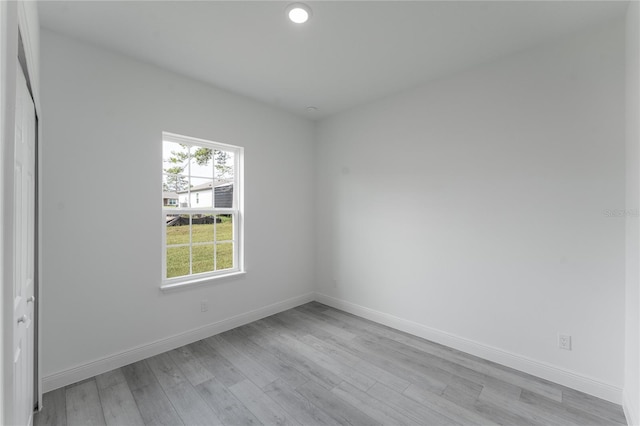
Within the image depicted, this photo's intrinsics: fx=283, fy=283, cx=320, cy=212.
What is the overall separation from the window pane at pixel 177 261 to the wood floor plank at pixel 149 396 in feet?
2.81

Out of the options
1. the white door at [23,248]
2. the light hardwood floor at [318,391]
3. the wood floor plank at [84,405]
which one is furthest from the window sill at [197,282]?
the white door at [23,248]

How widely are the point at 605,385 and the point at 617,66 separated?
2.38m

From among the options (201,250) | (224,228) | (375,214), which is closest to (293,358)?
(201,250)

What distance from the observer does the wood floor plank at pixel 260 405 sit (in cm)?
192

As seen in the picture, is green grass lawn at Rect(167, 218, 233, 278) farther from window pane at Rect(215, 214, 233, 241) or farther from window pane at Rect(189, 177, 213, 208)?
window pane at Rect(189, 177, 213, 208)

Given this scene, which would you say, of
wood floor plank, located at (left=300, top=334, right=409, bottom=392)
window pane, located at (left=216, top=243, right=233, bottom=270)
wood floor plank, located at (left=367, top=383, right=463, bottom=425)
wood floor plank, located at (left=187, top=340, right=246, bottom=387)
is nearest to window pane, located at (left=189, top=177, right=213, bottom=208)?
window pane, located at (left=216, top=243, right=233, bottom=270)

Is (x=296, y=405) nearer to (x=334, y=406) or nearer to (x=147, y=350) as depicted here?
(x=334, y=406)

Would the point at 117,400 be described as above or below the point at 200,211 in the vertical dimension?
below

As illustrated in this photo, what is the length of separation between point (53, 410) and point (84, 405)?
0.18m

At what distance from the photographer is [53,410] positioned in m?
1.98

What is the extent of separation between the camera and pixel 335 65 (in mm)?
2781

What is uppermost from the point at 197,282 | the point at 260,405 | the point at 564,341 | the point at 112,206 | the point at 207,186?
the point at 207,186

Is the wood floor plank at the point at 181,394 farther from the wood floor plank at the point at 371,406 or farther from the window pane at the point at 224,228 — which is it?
the window pane at the point at 224,228

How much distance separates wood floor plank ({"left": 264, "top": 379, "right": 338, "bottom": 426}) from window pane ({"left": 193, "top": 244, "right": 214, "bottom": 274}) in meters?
1.52
